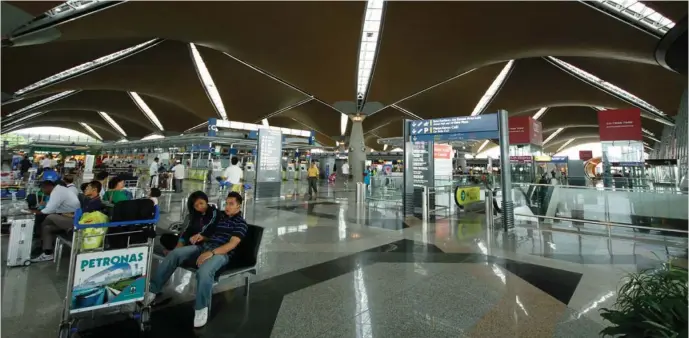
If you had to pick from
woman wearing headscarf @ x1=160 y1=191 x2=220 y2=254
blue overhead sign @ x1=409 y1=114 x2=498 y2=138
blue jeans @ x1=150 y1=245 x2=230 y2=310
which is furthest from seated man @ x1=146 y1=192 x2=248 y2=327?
blue overhead sign @ x1=409 y1=114 x2=498 y2=138

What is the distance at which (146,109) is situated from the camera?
129ft

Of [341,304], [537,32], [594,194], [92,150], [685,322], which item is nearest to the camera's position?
[685,322]

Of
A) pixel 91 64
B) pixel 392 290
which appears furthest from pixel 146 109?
pixel 392 290

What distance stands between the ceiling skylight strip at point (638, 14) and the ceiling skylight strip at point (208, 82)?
2470 cm

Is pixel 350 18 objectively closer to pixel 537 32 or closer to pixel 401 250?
pixel 537 32

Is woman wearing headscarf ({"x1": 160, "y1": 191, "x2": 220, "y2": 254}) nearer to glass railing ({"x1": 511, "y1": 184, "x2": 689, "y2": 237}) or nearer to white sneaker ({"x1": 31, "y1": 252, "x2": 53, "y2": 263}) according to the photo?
white sneaker ({"x1": 31, "y1": 252, "x2": 53, "y2": 263})

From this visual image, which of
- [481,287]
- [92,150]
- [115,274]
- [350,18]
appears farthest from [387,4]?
[92,150]

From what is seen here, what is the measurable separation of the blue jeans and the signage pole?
22.0 feet

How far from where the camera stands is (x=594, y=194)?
6680 mm

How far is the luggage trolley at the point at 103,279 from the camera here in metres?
2.26

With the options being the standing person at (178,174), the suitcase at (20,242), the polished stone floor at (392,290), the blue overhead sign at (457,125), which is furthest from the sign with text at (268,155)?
the suitcase at (20,242)

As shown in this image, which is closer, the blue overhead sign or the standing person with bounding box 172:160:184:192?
the blue overhead sign

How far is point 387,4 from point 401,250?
13554 millimetres

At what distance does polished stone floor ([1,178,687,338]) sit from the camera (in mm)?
2609
